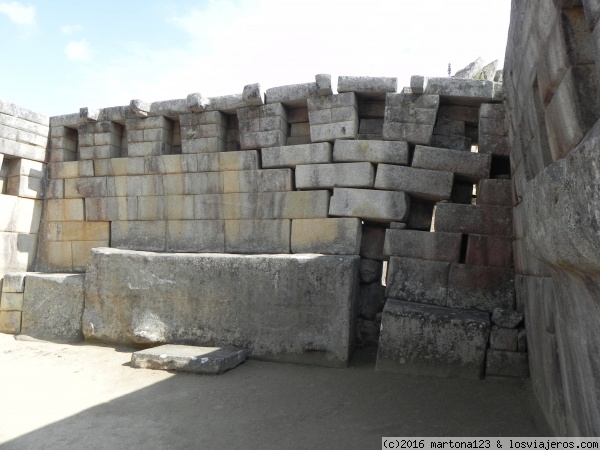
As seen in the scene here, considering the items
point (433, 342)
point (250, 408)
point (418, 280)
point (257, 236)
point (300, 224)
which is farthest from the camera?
point (257, 236)

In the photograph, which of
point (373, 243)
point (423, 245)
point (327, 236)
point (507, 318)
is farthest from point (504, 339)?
point (327, 236)

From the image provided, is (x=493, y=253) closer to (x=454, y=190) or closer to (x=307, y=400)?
(x=454, y=190)

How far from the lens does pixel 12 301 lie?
6766mm

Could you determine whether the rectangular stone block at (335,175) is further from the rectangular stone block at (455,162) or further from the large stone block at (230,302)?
the large stone block at (230,302)

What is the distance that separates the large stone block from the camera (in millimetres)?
5227

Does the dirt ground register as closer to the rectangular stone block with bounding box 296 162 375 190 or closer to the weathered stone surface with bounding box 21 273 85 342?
the weathered stone surface with bounding box 21 273 85 342

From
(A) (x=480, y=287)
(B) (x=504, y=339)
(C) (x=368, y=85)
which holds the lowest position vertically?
(B) (x=504, y=339)

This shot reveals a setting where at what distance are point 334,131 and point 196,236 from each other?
2.48 metres

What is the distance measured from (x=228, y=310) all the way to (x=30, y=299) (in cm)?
326

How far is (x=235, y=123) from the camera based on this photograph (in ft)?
22.6

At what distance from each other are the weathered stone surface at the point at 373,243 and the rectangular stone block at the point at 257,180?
1.22 m

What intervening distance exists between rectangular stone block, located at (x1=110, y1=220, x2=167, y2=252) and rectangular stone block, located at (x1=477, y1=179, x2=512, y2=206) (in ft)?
14.4

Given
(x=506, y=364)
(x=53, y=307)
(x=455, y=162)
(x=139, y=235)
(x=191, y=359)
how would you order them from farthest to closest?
(x=139, y=235)
(x=53, y=307)
(x=455, y=162)
(x=191, y=359)
(x=506, y=364)

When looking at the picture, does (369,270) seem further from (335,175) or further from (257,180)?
(257,180)
